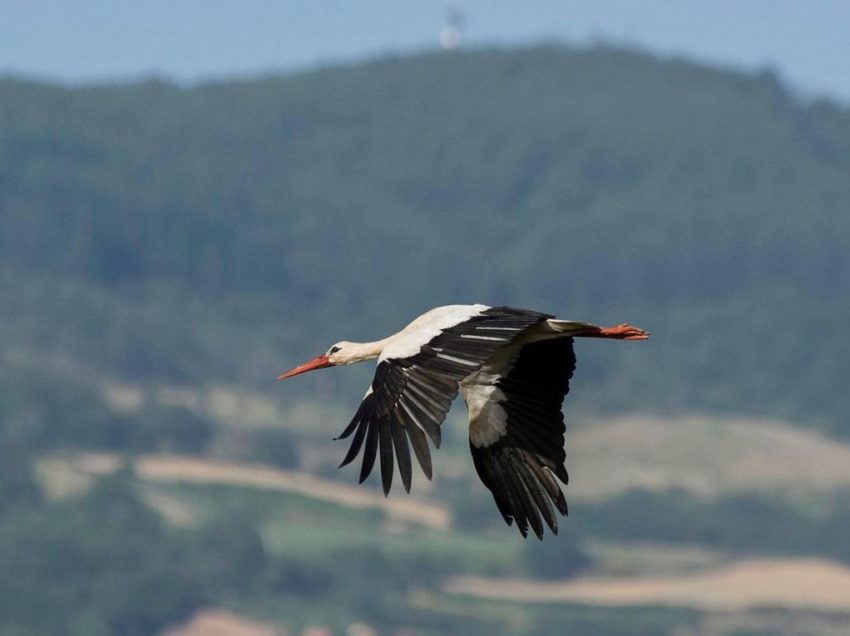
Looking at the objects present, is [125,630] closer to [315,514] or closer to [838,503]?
[315,514]

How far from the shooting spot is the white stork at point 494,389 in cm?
1864

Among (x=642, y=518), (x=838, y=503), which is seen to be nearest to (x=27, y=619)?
(x=642, y=518)

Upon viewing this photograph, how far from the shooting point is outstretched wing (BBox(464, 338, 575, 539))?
21047mm

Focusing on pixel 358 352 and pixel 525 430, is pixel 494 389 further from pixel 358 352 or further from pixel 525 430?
pixel 358 352

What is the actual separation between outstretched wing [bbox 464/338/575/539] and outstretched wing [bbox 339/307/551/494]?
1989mm

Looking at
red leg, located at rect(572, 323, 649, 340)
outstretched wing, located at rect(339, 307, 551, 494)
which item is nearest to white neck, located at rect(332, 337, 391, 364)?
red leg, located at rect(572, 323, 649, 340)

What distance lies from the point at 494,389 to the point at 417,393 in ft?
9.67

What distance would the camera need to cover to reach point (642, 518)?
19025 centimetres

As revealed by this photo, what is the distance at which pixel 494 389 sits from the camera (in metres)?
21.6

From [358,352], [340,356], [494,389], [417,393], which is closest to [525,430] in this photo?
[494,389]

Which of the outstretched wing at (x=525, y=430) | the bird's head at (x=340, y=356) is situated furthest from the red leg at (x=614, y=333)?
the bird's head at (x=340, y=356)

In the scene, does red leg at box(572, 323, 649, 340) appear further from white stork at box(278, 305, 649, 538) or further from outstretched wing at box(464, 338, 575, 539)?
outstretched wing at box(464, 338, 575, 539)

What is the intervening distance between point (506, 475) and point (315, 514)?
533 ft

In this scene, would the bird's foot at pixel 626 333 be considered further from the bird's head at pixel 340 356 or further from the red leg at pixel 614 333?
the bird's head at pixel 340 356
